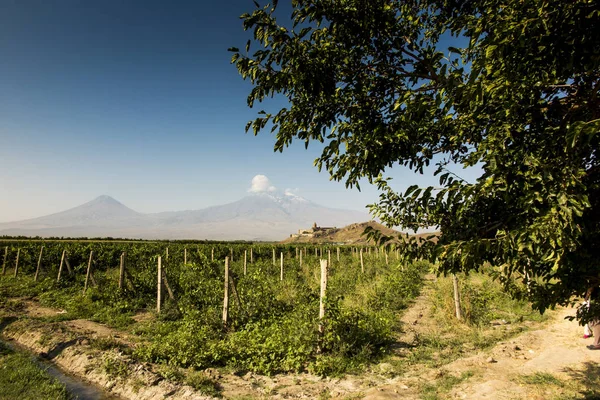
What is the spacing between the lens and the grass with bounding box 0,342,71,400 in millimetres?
6121

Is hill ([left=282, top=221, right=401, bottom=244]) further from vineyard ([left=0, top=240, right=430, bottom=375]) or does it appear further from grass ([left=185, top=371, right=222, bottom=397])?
grass ([left=185, top=371, right=222, bottom=397])

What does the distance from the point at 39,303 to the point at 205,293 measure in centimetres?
833

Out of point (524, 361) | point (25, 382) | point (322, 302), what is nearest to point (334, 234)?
point (322, 302)

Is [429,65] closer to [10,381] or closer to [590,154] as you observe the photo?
[590,154]

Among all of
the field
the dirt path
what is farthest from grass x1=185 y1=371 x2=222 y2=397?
the dirt path

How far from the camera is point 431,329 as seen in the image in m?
10.2

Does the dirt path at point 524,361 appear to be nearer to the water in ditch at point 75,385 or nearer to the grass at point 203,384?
the grass at point 203,384

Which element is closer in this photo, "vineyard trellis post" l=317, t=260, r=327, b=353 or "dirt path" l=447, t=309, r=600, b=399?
"dirt path" l=447, t=309, r=600, b=399

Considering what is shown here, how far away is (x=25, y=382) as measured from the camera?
662 cm

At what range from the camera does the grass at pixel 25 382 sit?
612 centimetres

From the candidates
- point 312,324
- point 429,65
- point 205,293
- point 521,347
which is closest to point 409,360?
point 312,324

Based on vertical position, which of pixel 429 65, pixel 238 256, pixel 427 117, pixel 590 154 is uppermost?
pixel 429 65

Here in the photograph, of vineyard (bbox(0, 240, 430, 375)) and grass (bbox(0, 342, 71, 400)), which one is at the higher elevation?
vineyard (bbox(0, 240, 430, 375))

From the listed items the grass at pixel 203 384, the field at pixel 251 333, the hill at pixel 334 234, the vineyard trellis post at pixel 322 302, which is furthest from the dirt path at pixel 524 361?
the hill at pixel 334 234
